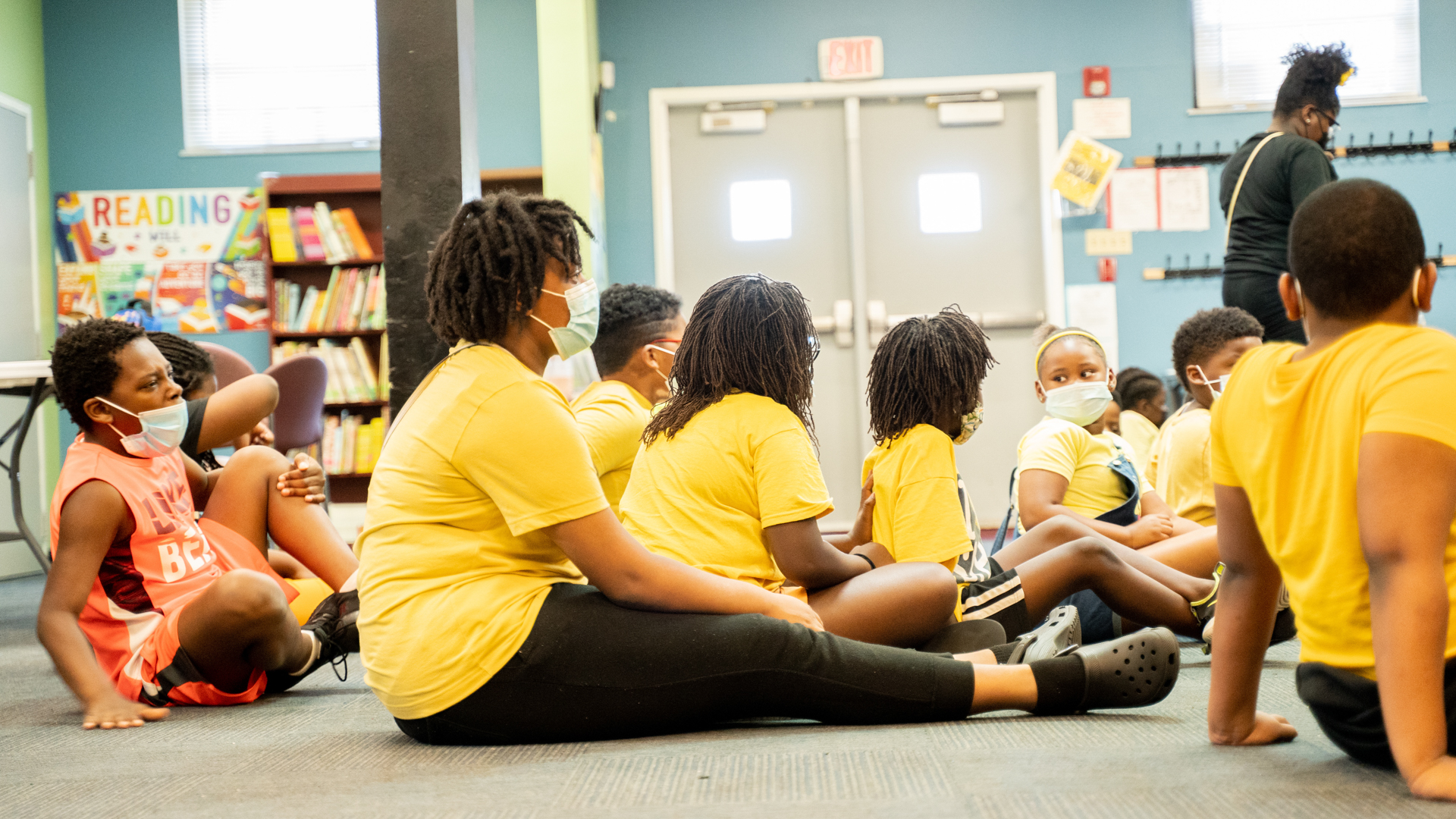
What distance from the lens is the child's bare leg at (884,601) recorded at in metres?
1.69

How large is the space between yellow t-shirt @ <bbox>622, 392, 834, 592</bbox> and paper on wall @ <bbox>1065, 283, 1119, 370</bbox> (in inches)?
162

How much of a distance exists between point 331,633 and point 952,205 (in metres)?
4.25

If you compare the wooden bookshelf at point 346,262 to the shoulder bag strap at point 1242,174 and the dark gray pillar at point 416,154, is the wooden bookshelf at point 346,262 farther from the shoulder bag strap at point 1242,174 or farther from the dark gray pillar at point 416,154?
the shoulder bag strap at point 1242,174

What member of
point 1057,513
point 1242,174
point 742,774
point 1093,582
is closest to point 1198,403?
point 1057,513

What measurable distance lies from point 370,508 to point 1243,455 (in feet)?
3.54

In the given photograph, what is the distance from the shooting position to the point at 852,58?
557 cm

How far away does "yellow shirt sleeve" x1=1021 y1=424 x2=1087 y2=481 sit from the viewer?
2.30 meters

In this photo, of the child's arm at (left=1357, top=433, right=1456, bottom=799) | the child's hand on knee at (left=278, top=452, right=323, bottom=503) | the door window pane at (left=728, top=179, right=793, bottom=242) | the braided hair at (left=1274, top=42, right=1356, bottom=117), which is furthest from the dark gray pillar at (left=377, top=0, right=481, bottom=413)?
the door window pane at (left=728, top=179, right=793, bottom=242)

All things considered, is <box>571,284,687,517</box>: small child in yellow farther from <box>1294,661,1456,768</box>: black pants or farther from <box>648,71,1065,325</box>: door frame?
<box>648,71,1065,325</box>: door frame

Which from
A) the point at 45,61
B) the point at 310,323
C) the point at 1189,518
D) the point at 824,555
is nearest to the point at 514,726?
the point at 824,555

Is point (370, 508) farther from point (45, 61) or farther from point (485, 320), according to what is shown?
point (45, 61)

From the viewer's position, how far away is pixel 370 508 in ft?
4.87

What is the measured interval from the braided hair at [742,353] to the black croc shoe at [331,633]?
2.46 ft

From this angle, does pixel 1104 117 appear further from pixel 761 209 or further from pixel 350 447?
pixel 350 447
